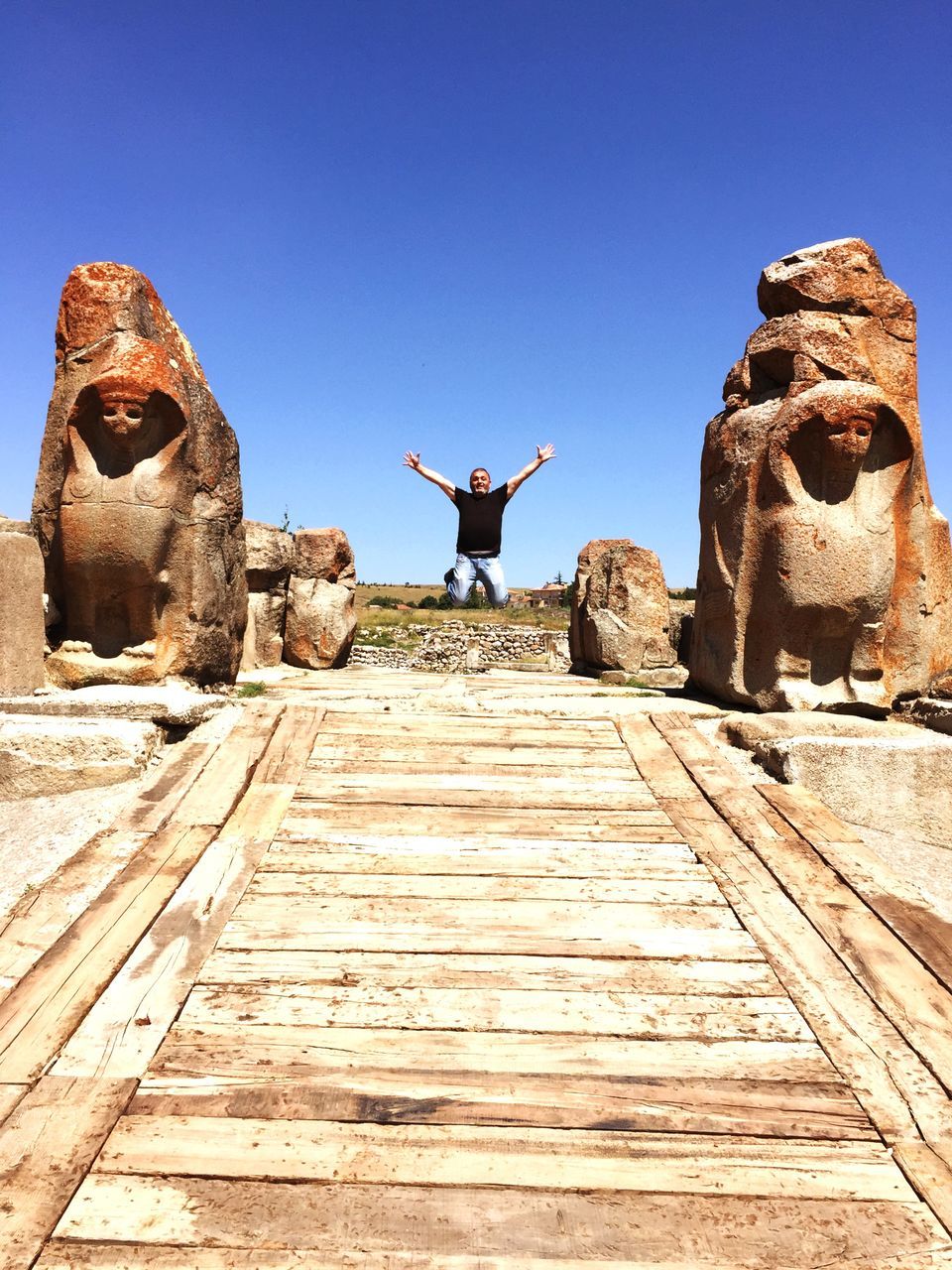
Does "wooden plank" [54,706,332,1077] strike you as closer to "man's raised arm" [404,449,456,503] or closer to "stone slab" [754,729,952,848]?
"stone slab" [754,729,952,848]

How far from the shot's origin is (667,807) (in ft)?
12.1

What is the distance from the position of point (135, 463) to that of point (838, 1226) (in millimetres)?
4810

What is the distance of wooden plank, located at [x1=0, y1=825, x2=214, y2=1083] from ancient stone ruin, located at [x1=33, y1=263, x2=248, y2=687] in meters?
2.14

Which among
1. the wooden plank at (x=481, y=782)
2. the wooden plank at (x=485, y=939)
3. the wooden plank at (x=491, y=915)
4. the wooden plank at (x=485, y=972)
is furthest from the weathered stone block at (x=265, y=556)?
the wooden plank at (x=485, y=972)

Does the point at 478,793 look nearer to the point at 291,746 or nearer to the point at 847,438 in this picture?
→ the point at 291,746

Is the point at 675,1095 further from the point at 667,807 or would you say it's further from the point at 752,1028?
the point at 667,807

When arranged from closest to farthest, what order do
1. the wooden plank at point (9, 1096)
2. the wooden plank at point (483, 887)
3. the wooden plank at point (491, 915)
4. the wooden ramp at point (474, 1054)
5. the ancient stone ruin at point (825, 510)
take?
Answer: the wooden ramp at point (474, 1054) < the wooden plank at point (9, 1096) < the wooden plank at point (491, 915) < the wooden plank at point (483, 887) < the ancient stone ruin at point (825, 510)

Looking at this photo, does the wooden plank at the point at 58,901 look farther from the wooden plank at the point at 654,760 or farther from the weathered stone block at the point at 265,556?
the weathered stone block at the point at 265,556

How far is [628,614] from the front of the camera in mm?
8797

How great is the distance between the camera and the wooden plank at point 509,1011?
2.29 metres

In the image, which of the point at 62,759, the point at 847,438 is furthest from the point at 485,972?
the point at 847,438

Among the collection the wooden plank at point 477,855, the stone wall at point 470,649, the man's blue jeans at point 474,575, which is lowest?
the stone wall at point 470,649

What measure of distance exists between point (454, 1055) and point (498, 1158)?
1.12 ft

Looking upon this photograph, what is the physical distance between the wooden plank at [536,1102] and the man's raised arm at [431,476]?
8.03 meters
